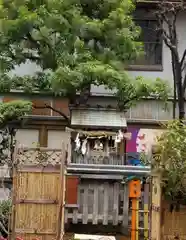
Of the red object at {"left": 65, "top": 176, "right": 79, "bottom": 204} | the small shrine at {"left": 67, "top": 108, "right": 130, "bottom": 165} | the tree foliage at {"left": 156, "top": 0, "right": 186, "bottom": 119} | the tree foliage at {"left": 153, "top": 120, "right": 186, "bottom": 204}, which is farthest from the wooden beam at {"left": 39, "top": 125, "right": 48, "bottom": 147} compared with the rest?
the tree foliage at {"left": 153, "top": 120, "right": 186, "bottom": 204}

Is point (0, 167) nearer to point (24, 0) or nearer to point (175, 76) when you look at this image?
point (24, 0)

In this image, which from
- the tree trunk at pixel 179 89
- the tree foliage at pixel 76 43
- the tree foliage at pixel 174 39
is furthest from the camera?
the tree trunk at pixel 179 89

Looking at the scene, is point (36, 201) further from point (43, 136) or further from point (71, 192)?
point (43, 136)

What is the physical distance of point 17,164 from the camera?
11.4 metres

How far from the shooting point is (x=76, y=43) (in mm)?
14883

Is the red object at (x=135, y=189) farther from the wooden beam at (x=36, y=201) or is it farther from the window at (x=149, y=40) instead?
the window at (x=149, y=40)

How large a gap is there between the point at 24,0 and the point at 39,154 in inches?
202

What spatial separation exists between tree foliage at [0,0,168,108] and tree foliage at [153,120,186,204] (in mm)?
3686

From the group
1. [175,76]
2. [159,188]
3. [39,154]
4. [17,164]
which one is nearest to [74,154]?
[39,154]

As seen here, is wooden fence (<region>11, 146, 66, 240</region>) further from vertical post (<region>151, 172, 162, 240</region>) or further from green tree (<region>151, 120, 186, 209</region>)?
green tree (<region>151, 120, 186, 209</region>)

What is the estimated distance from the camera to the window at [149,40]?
21672 millimetres

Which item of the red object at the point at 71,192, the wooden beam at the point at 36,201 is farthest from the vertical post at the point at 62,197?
the red object at the point at 71,192

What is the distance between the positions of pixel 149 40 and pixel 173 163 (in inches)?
449

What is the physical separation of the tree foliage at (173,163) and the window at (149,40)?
10.6m
